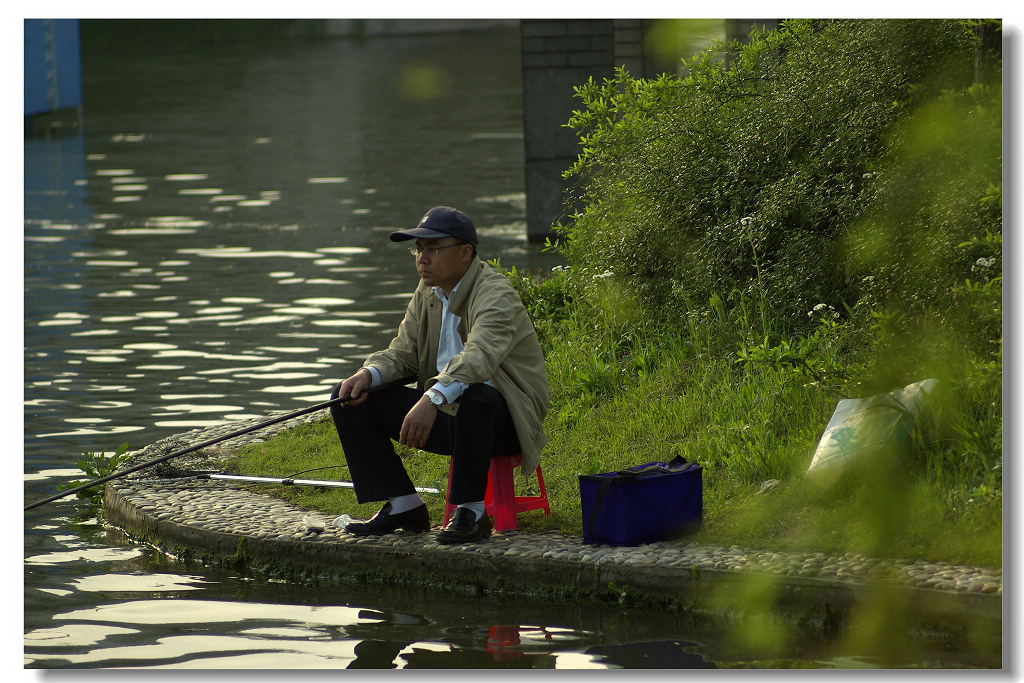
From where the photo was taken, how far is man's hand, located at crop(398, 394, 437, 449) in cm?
543

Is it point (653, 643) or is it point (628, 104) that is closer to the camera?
point (653, 643)

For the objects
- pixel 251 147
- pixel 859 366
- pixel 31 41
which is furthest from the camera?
pixel 31 41

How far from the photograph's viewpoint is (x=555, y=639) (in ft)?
17.0

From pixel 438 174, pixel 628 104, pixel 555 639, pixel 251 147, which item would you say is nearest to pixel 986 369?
pixel 555 639

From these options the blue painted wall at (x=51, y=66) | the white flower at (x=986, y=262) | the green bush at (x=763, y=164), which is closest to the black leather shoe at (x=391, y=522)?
the green bush at (x=763, y=164)

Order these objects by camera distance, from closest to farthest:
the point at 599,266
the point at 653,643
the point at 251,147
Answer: the point at 653,643
the point at 599,266
the point at 251,147

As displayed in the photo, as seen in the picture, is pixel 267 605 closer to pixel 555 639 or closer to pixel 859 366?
pixel 555 639

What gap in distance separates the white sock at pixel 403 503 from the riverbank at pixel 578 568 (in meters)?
0.12

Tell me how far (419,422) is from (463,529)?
0.56 meters

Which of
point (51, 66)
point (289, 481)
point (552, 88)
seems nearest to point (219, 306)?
point (552, 88)

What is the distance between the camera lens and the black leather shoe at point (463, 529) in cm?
574

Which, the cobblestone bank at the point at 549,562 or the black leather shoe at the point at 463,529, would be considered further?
the black leather shoe at the point at 463,529

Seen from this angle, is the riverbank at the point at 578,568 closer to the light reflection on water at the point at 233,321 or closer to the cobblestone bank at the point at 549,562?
the cobblestone bank at the point at 549,562

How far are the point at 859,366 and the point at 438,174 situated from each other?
15.0 m
